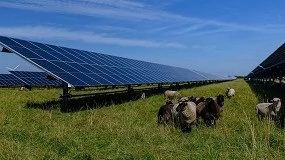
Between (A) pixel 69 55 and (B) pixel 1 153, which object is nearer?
(B) pixel 1 153

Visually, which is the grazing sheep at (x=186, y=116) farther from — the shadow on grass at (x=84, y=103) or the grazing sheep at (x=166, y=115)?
the shadow on grass at (x=84, y=103)

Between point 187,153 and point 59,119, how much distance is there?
7.41 metres

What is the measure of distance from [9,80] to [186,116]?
38.9m

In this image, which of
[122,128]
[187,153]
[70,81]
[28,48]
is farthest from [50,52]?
[187,153]

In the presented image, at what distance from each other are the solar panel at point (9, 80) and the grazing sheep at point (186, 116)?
33.5 meters

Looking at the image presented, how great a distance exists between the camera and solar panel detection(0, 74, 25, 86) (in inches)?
1738

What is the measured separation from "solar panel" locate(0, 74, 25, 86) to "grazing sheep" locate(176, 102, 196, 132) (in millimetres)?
33505

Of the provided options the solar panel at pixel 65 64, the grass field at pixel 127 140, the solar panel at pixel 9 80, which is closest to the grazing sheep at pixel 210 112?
the grass field at pixel 127 140

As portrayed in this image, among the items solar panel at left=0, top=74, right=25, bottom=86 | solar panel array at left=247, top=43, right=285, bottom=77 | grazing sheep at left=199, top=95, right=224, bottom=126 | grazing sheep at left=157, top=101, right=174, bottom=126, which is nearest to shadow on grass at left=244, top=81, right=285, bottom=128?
grazing sheep at left=199, top=95, right=224, bottom=126

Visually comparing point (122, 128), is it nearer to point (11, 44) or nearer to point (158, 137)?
point (158, 137)

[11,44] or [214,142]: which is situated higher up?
[11,44]

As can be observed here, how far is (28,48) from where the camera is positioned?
66.8ft

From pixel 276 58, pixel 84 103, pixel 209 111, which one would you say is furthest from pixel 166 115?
pixel 276 58

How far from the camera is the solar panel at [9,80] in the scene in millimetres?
44156
